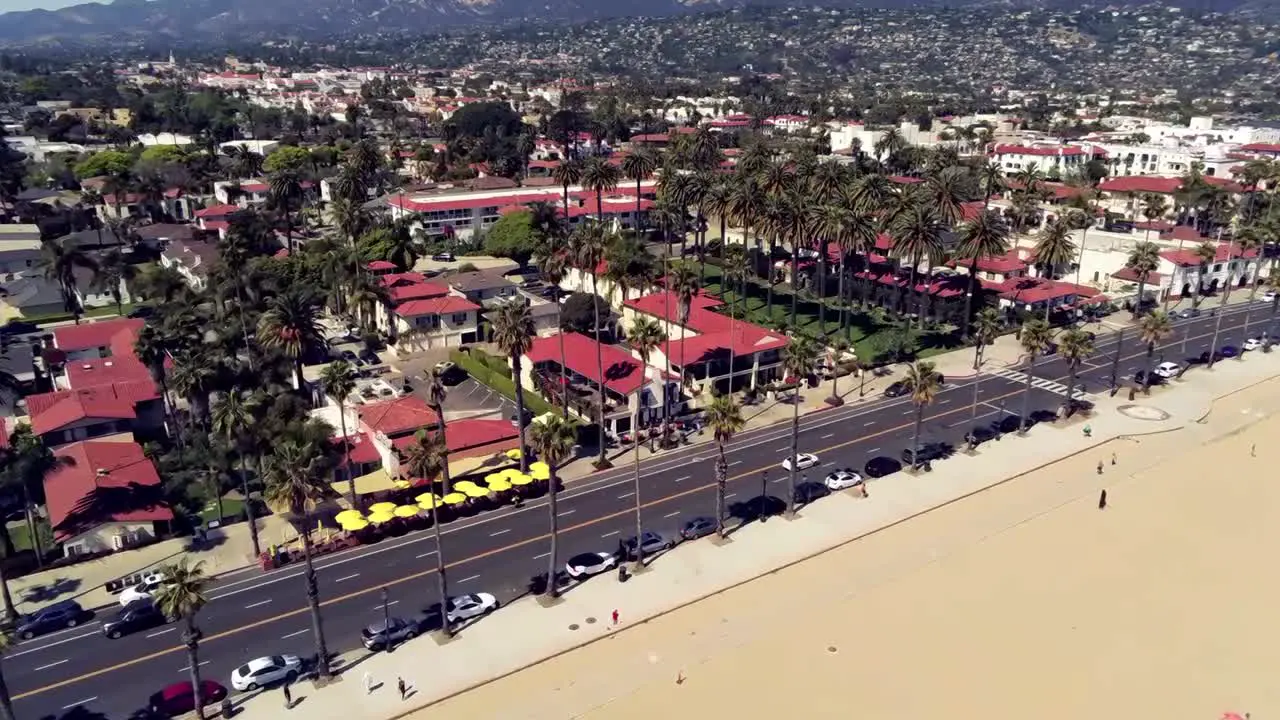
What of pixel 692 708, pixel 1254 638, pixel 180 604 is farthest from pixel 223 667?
pixel 1254 638

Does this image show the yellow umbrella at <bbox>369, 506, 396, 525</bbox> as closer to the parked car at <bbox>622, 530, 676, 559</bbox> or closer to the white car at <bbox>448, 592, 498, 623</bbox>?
the white car at <bbox>448, 592, 498, 623</bbox>

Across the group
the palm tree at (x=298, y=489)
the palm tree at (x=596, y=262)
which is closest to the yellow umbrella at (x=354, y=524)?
the palm tree at (x=298, y=489)

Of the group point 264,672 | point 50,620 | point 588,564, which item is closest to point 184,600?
point 264,672

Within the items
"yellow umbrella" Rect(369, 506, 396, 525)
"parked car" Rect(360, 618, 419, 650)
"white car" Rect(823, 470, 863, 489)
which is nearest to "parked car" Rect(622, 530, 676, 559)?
"parked car" Rect(360, 618, 419, 650)

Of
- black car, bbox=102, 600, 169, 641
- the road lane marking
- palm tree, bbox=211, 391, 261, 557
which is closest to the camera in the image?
the road lane marking

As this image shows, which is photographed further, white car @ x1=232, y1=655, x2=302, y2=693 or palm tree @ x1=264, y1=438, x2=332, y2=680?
palm tree @ x1=264, y1=438, x2=332, y2=680

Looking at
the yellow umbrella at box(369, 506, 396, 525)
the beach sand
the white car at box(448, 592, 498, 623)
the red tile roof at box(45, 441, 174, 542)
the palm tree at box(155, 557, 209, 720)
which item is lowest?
the beach sand
